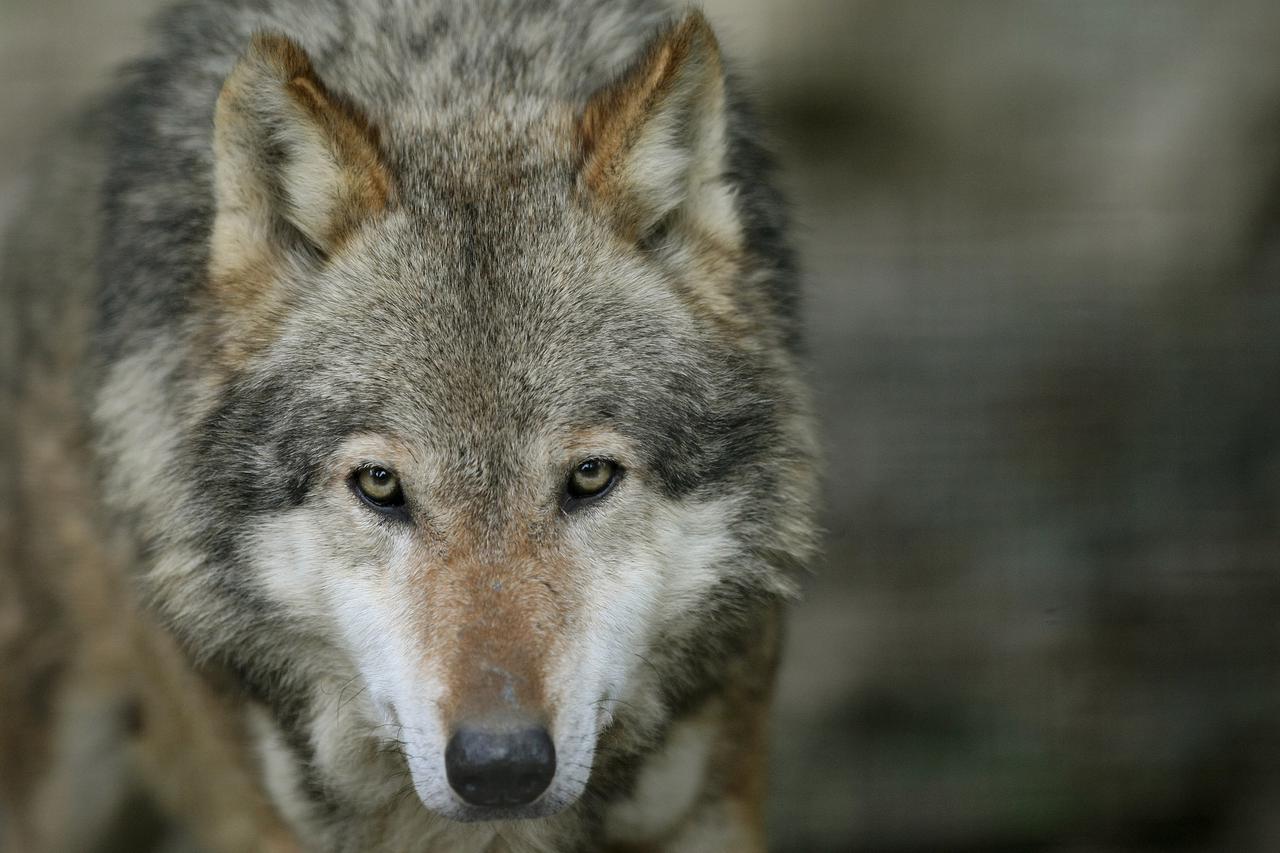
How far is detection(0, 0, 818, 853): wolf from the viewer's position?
3.05m

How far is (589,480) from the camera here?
3162mm

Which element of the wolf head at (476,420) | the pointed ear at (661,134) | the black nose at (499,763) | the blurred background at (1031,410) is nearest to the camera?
the black nose at (499,763)

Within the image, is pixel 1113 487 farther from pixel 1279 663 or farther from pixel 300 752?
pixel 300 752

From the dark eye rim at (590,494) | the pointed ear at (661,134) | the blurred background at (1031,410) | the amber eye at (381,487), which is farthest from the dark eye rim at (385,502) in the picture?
the blurred background at (1031,410)

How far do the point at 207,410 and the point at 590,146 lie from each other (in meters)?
1.14

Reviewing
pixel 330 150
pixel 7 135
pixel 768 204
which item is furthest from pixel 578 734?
pixel 7 135

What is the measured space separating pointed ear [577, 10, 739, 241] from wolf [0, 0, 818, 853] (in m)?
0.01

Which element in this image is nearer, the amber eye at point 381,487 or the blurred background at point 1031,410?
the amber eye at point 381,487

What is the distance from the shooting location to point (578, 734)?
114 inches

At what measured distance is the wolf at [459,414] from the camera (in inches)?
120

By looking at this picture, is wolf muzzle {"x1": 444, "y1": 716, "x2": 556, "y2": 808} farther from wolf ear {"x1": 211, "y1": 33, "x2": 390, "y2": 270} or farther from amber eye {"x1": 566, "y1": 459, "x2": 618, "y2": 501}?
wolf ear {"x1": 211, "y1": 33, "x2": 390, "y2": 270}

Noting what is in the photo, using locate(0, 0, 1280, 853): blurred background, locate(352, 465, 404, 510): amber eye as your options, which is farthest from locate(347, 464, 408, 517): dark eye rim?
locate(0, 0, 1280, 853): blurred background

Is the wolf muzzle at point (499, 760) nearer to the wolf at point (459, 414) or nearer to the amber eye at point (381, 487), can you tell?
the wolf at point (459, 414)

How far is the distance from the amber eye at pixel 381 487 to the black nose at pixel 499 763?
1.99 feet
